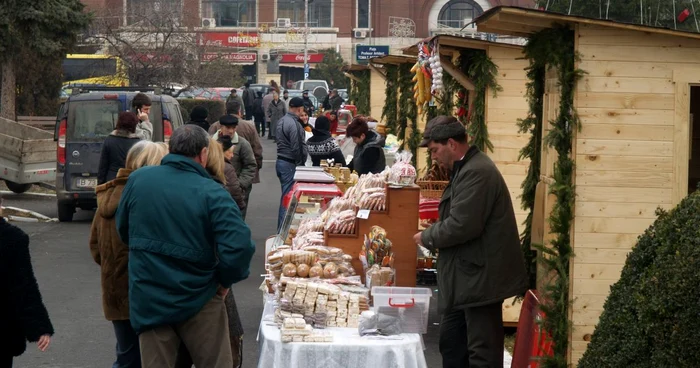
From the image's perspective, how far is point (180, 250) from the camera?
539 centimetres

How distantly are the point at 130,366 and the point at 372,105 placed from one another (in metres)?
19.5

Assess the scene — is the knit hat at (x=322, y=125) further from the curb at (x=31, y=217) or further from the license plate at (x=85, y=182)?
the curb at (x=31, y=217)

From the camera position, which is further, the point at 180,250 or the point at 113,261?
the point at 113,261

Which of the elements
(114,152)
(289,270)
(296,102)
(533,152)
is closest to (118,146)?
(114,152)

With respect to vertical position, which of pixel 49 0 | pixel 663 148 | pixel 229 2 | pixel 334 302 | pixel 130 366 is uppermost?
pixel 229 2

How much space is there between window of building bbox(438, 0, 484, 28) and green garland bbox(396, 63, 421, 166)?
193 ft

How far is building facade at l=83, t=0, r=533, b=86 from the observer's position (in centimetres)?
7525

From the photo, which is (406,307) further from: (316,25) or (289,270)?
(316,25)

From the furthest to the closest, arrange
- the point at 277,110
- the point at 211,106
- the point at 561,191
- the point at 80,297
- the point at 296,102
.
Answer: the point at 211,106
the point at 277,110
the point at 296,102
the point at 80,297
the point at 561,191

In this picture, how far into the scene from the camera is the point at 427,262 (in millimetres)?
9258

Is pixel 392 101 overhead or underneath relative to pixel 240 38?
underneath

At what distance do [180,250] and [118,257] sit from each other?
112 cm

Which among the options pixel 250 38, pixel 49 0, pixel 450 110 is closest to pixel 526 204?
pixel 450 110

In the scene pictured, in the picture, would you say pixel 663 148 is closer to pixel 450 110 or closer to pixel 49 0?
pixel 450 110
